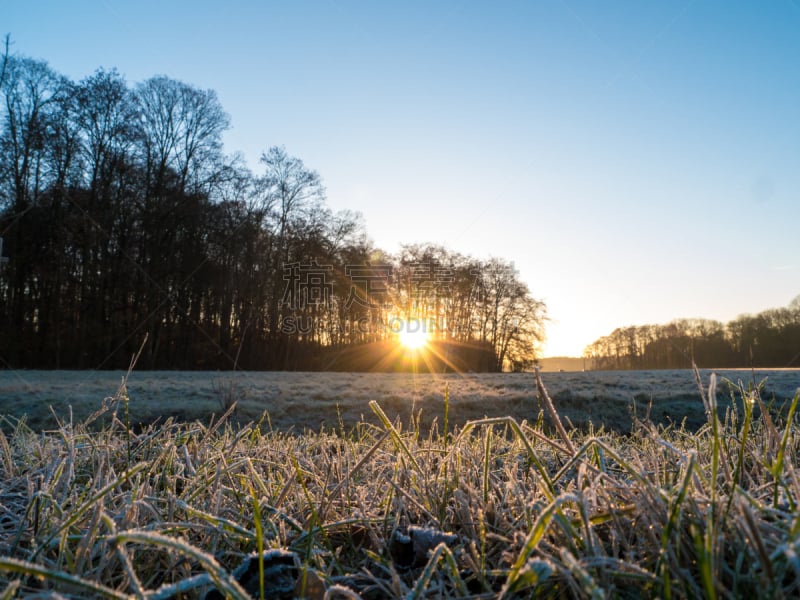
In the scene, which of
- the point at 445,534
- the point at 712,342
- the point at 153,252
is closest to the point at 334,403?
the point at 445,534

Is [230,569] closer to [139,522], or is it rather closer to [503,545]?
[139,522]

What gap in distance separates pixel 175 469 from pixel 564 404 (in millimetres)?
11676

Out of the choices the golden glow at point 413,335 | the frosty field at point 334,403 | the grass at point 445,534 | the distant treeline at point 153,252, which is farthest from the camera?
the golden glow at point 413,335

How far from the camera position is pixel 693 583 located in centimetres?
72

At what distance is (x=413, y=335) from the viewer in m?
36.3

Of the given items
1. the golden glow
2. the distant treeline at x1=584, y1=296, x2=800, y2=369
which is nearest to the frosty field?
the golden glow

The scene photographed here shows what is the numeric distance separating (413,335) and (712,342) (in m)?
37.4

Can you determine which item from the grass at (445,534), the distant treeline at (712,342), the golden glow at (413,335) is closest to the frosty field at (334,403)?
the grass at (445,534)

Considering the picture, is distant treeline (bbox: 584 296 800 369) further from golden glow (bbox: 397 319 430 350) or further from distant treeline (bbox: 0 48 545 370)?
distant treeline (bbox: 0 48 545 370)

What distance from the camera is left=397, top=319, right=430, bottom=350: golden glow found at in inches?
1389

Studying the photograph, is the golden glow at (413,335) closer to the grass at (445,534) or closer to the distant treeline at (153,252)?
the distant treeline at (153,252)

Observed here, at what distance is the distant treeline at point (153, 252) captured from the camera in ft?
74.1

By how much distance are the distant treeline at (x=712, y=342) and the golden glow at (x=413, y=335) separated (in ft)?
86.1

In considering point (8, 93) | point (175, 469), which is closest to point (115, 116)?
point (8, 93)
